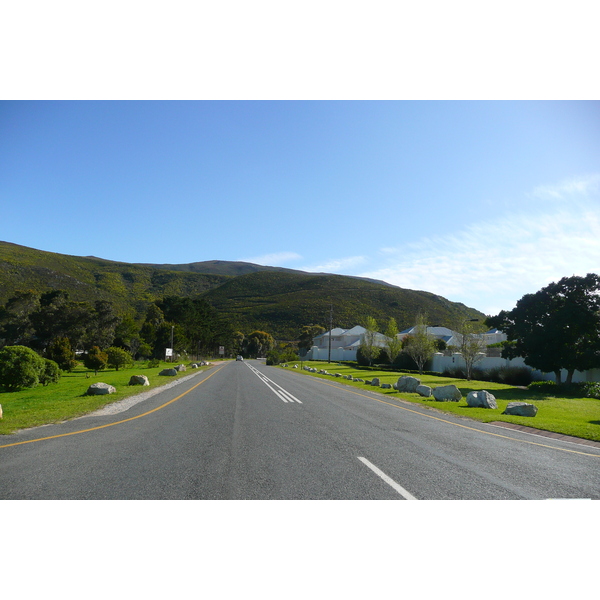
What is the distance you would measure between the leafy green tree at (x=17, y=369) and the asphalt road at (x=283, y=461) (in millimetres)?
16406

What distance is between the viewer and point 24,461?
22.5 feet

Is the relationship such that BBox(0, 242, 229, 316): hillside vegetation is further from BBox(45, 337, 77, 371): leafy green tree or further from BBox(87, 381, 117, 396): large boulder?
BBox(87, 381, 117, 396): large boulder

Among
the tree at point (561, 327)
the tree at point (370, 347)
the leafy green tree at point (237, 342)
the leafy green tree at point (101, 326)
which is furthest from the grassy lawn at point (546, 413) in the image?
the leafy green tree at point (237, 342)

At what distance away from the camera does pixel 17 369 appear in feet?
79.9

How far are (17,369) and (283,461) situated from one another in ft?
78.1

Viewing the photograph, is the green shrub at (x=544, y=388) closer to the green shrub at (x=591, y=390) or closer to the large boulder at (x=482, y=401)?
the green shrub at (x=591, y=390)

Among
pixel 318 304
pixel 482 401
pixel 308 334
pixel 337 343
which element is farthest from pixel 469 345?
pixel 318 304

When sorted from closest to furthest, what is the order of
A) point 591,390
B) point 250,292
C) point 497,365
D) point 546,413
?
point 546,413 → point 591,390 → point 497,365 → point 250,292

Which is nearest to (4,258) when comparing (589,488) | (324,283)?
(324,283)

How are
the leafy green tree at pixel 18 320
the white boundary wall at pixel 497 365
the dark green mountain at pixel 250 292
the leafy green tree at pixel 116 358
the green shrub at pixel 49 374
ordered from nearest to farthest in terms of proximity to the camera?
the green shrub at pixel 49 374, the white boundary wall at pixel 497 365, the leafy green tree at pixel 116 358, the leafy green tree at pixel 18 320, the dark green mountain at pixel 250 292

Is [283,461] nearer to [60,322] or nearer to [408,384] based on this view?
[408,384]

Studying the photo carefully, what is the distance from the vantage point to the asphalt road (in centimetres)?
560

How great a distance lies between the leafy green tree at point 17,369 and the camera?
24156mm

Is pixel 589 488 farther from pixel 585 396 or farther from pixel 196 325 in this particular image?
pixel 196 325
